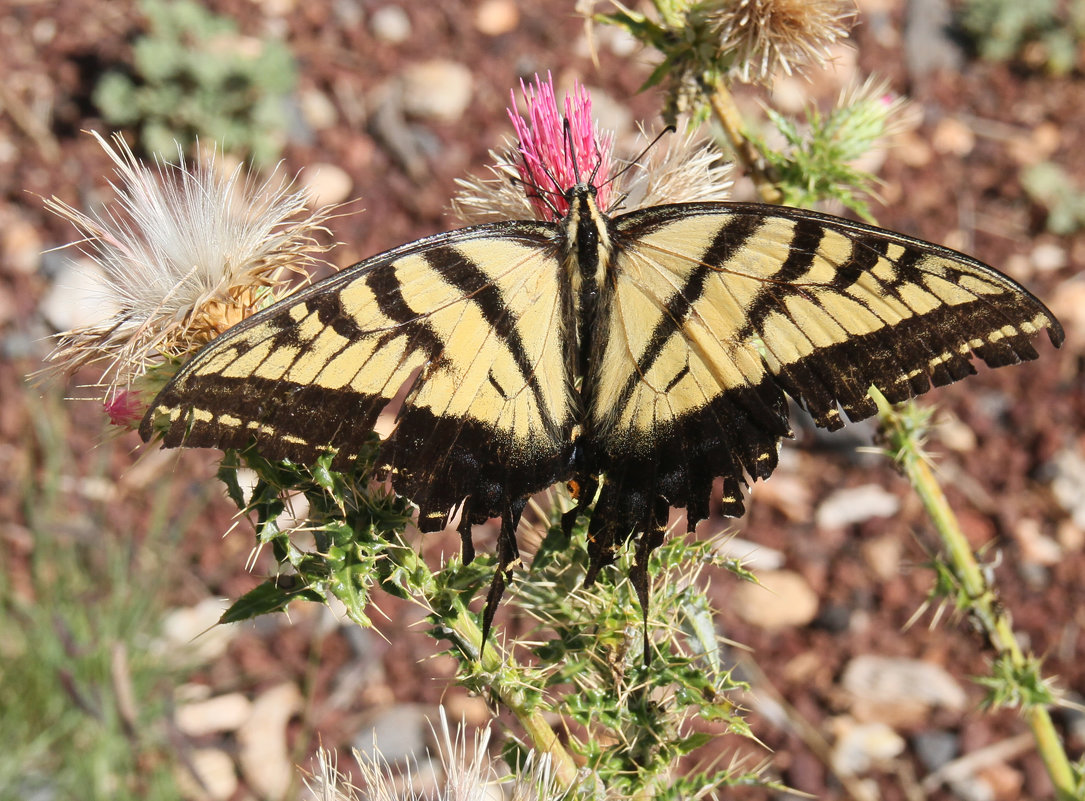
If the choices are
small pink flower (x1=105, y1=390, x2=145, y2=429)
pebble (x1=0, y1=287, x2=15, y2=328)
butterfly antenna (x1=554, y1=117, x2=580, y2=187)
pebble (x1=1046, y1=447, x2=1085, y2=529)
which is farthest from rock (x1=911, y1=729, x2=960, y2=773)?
pebble (x1=0, y1=287, x2=15, y2=328)

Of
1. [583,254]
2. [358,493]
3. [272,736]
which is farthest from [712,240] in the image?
[272,736]

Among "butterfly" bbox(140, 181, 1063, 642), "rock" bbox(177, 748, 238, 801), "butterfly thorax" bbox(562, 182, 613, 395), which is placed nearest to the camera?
"butterfly" bbox(140, 181, 1063, 642)

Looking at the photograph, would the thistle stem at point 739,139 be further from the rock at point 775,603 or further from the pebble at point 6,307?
the pebble at point 6,307

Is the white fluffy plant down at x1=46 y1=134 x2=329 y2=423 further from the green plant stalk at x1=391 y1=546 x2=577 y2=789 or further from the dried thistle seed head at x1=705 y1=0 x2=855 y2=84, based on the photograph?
the dried thistle seed head at x1=705 y1=0 x2=855 y2=84

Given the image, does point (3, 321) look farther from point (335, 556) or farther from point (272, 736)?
point (335, 556)

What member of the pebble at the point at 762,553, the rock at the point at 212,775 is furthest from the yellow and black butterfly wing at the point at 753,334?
the rock at the point at 212,775

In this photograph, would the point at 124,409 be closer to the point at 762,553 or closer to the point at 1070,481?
the point at 762,553
